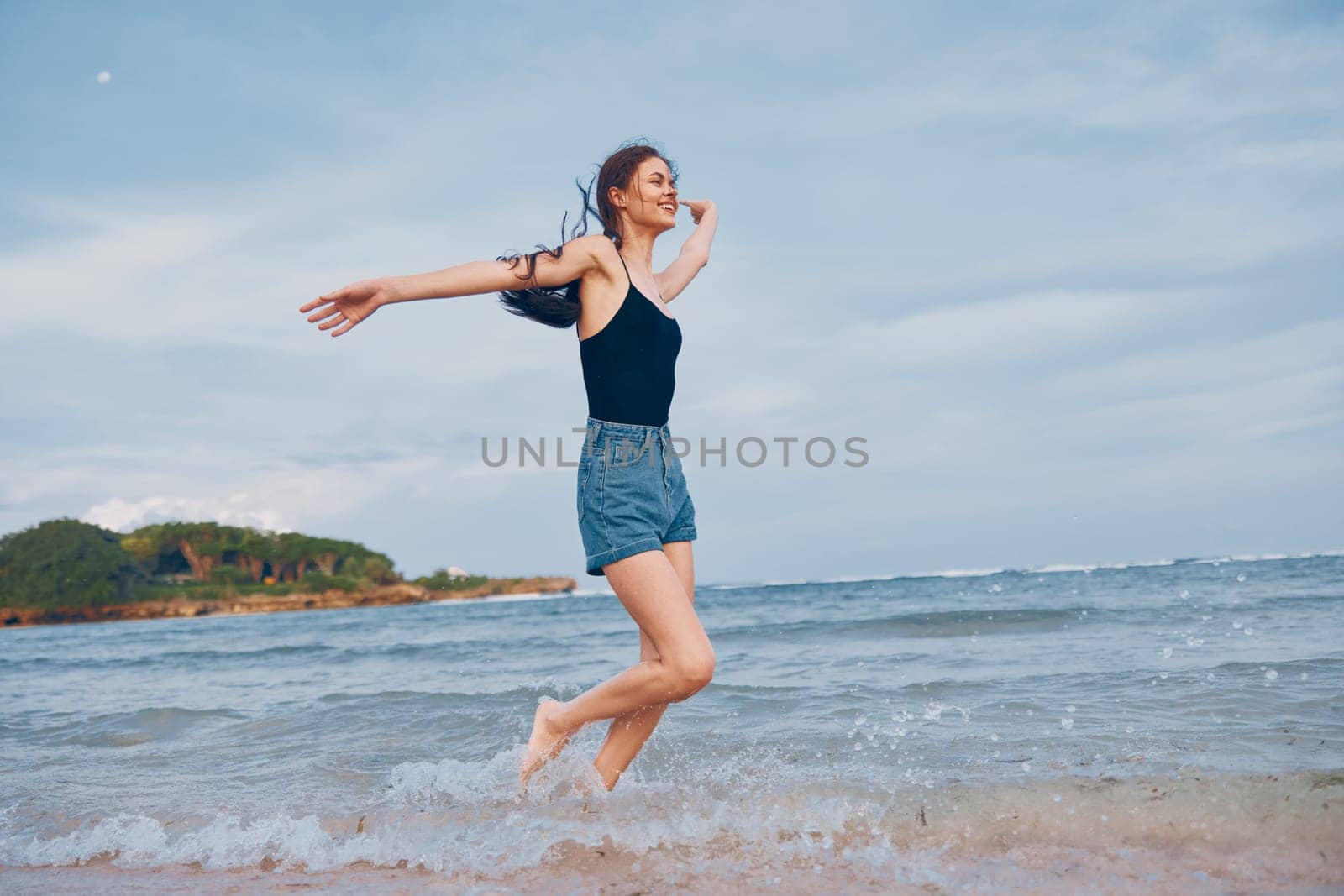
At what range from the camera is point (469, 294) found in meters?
2.86

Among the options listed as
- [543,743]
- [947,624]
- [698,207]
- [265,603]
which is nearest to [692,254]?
[698,207]

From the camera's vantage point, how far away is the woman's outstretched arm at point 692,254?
139 inches

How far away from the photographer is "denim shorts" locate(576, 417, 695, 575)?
116 inches

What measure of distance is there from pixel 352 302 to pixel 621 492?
994 mm

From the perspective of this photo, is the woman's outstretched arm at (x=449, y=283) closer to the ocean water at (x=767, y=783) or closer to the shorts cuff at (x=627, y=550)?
the shorts cuff at (x=627, y=550)

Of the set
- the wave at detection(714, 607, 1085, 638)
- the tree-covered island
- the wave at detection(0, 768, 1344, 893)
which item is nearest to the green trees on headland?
the tree-covered island

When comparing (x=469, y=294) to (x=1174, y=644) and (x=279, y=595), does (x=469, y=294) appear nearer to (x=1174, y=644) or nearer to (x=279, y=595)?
(x=1174, y=644)

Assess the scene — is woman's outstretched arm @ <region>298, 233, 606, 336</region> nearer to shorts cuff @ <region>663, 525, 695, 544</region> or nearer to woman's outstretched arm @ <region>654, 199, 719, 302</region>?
woman's outstretched arm @ <region>654, 199, 719, 302</region>

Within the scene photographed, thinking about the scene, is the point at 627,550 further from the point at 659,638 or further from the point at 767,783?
the point at 767,783

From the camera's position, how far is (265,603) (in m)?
51.5

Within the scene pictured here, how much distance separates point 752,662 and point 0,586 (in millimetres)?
51757

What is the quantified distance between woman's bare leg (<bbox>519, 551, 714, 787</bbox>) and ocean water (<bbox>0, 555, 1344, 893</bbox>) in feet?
1.29

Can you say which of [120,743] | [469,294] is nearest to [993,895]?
[469,294]

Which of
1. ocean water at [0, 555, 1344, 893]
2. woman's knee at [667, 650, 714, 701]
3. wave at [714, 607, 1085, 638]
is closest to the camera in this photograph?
ocean water at [0, 555, 1344, 893]
